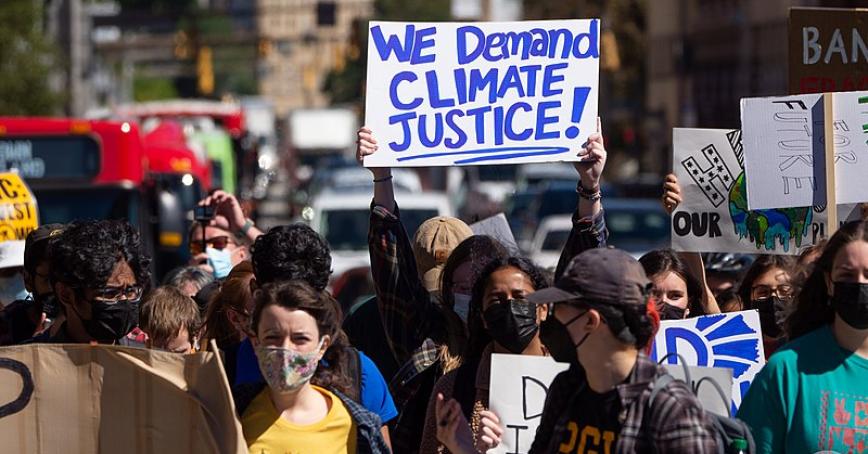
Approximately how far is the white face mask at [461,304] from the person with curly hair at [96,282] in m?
1.09

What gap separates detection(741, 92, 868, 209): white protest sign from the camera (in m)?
6.39

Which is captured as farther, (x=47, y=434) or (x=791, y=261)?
(x=791, y=261)

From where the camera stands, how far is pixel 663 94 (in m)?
55.3

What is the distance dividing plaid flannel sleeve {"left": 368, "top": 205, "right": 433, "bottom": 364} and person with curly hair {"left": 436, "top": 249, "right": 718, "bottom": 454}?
1.69 meters

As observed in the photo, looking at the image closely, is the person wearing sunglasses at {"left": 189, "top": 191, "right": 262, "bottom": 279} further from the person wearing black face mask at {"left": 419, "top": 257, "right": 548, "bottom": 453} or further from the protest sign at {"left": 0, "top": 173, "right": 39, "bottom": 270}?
the person wearing black face mask at {"left": 419, "top": 257, "right": 548, "bottom": 453}

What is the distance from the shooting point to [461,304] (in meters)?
5.76

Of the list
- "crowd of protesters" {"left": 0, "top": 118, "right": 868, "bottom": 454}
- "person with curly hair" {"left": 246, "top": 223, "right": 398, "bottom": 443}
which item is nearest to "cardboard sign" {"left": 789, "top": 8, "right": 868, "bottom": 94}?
"crowd of protesters" {"left": 0, "top": 118, "right": 868, "bottom": 454}

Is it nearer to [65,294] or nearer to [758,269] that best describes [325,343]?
[65,294]

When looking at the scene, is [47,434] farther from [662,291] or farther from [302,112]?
[302,112]

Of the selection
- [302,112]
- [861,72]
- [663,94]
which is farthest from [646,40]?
[861,72]

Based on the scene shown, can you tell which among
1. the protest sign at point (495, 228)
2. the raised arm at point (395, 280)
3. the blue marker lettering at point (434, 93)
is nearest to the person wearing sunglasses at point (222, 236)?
the protest sign at point (495, 228)

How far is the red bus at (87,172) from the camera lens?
1159 centimetres

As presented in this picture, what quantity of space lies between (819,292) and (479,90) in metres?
1.97

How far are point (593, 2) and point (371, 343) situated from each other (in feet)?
151
